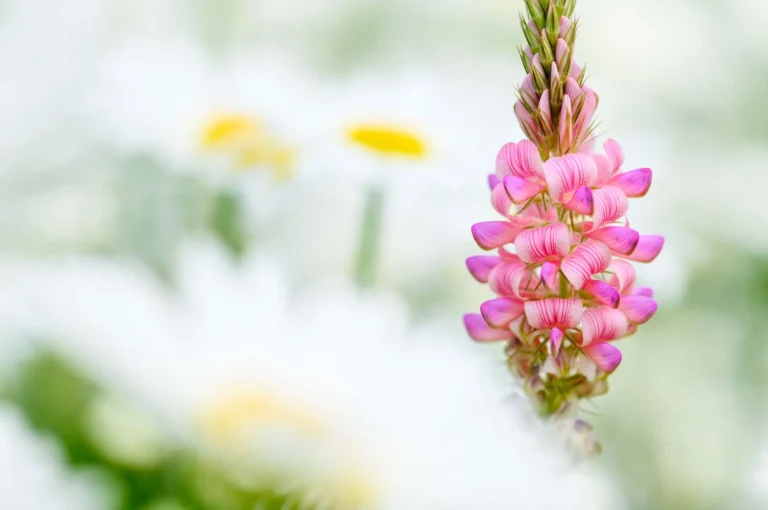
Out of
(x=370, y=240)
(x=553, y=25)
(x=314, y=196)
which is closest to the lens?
(x=553, y=25)

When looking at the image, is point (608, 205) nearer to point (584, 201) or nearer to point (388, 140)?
point (584, 201)

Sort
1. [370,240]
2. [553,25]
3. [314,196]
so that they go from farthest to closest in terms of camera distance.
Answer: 1. [314,196]
2. [370,240]
3. [553,25]

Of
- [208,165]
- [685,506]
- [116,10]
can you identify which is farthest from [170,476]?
[116,10]

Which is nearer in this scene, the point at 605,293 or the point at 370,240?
the point at 605,293

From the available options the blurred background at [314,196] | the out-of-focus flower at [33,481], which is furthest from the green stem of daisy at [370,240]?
the out-of-focus flower at [33,481]

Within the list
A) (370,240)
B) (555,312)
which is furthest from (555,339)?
(370,240)

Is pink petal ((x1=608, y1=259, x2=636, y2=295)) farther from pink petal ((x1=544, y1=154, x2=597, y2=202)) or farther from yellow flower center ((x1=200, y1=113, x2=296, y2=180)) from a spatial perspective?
yellow flower center ((x1=200, y1=113, x2=296, y2=180))

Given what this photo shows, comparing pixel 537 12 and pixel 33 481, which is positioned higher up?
pixel 537 12
